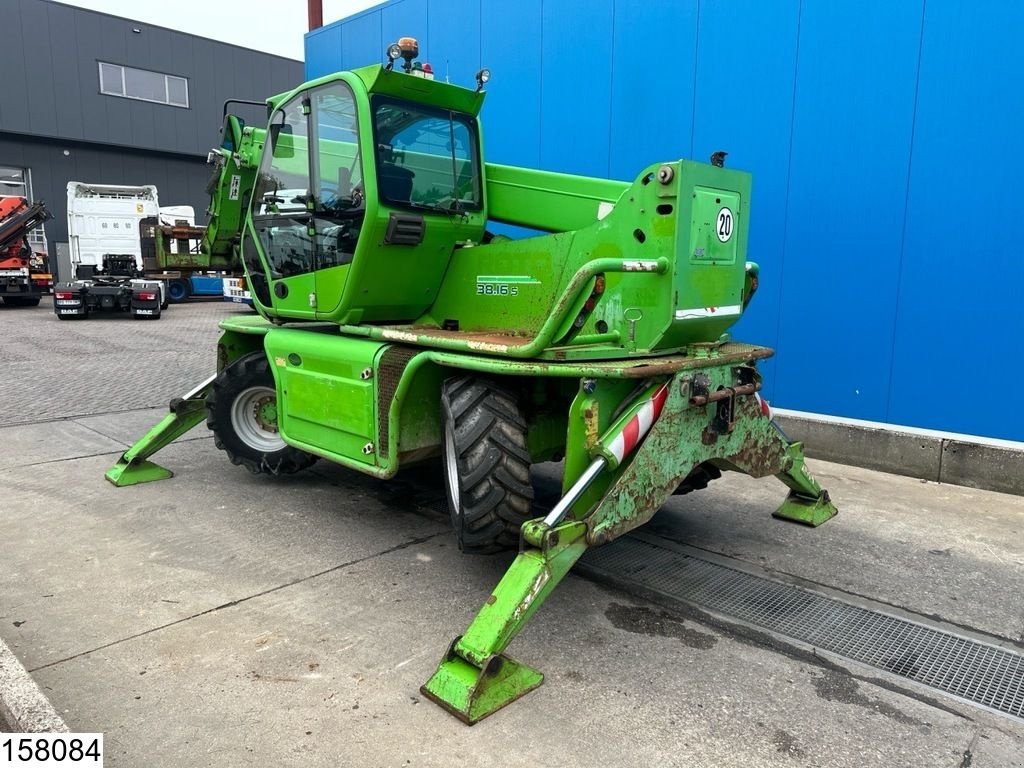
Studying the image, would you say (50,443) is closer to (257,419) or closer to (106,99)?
(257,419)

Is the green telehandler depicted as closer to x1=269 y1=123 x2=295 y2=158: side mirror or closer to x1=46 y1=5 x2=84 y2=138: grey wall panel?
x1=269 y1=123 x2=295 y2=158: side mirror

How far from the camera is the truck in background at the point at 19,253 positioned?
18.8 metres

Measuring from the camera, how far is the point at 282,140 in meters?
5.03

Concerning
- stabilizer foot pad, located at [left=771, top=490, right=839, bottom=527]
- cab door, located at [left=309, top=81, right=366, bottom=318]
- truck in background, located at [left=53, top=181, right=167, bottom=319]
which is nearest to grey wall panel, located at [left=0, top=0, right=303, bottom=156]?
truck in background, located at [left=53, top=181, right=167, bottom=319]

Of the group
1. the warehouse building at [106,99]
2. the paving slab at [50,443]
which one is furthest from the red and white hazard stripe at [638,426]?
the warehouse building at [106,99]

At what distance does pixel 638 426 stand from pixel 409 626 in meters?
1.44

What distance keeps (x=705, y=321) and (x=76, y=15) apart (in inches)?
1067

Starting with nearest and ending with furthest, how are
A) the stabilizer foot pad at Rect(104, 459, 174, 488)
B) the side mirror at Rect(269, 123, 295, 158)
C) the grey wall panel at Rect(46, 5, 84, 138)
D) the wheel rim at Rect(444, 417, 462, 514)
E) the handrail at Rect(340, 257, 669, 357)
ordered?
the handrail at Rect(340, 257, 669, 357), the wheel rim at Rect(444, 417, 462, 514), the side mirror at Rect(269, 123, 295, 158), the stabilizer foot pad at Rect(104, 459, 174, 488), the grey wall panel at Rect(46, 5, 84, 138)

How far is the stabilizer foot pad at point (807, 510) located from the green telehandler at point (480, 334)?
14 millimetres

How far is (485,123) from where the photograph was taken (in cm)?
898

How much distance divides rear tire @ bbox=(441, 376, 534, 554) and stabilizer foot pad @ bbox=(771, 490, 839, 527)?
2232 mm

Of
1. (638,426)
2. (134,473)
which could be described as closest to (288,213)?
(134,473)

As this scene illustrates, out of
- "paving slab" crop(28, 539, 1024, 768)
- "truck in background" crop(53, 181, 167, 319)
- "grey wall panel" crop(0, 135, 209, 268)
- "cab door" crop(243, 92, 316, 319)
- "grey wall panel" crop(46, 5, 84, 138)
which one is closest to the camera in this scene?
"paving slab" crop(28, 539, 1024, 768)

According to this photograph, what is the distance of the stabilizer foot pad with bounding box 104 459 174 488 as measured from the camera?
5.52 metres
